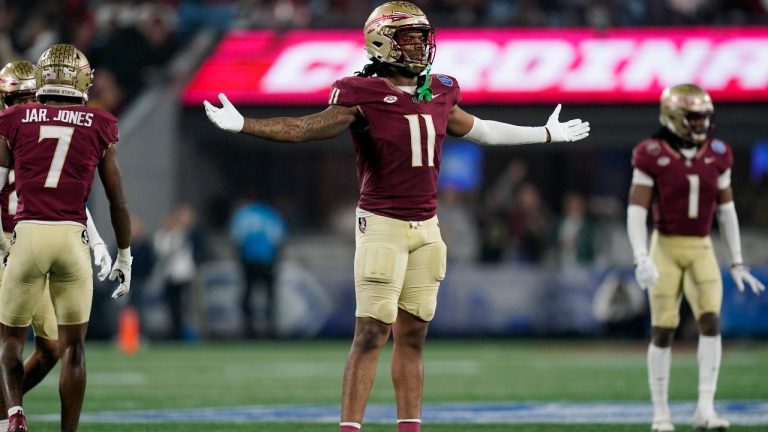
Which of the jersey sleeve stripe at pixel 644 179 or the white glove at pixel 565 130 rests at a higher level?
the white glove at pixel 565 130

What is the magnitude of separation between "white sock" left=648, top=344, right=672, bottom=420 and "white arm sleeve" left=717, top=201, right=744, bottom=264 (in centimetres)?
80

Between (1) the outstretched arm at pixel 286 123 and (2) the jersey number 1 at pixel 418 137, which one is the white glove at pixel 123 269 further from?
(2) the jersey number 1 at pixel 418 137

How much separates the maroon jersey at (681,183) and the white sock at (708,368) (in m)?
0.66

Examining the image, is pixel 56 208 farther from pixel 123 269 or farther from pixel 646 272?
pixel 646 272

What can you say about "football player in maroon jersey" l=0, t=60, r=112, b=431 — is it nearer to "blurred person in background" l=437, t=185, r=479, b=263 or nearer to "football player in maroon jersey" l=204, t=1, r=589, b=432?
"football player in maroon jersey" l=204, t=1, r=589, b=432

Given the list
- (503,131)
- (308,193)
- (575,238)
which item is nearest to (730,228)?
(503,131)

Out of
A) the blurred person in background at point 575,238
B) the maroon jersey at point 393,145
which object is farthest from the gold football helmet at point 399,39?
the blurred person in background at point 575,238

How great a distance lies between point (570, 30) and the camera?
18.2 m

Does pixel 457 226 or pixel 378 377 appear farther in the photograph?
pixel 457 226

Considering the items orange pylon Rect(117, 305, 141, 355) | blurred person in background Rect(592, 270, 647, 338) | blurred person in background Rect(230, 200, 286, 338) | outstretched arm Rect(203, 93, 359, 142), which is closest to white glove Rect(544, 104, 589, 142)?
outstretched arm Rect(203, 93, 359, 142)

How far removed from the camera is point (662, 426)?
319 inches

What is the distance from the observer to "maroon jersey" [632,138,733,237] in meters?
8.55

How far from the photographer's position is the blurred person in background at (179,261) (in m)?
16.8

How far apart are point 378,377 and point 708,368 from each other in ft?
15.1
